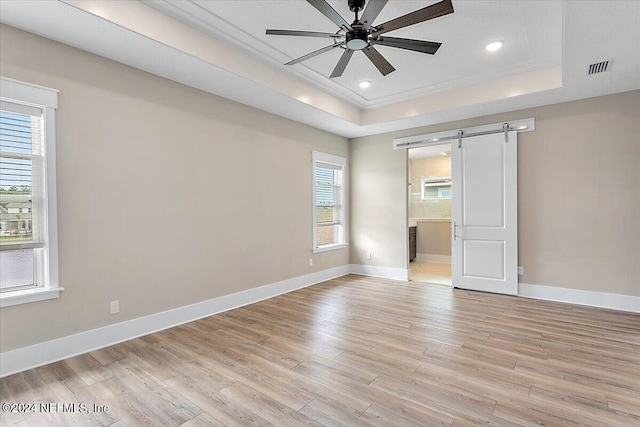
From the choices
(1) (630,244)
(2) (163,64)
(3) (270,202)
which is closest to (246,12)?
(2) (163,64)

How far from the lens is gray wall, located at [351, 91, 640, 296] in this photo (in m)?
4.00

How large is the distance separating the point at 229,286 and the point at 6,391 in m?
2.22

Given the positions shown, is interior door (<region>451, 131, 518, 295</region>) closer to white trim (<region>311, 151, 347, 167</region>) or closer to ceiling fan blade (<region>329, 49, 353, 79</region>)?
white trim (<region>311, 151, 347, 167</region>)

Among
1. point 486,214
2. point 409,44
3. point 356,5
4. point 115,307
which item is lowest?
point 115,307

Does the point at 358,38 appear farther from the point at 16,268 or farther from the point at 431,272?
the point at 431,272

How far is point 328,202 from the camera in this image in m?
6.10

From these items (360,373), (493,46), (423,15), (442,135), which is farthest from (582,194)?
(360,373)

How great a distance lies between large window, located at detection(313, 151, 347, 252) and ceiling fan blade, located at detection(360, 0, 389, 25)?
324cm

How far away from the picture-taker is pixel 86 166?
293 cm

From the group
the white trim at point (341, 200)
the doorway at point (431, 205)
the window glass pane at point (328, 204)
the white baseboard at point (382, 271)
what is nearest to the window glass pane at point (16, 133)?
the white trim at point (341, 200)

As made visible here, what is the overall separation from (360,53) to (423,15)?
4.70ft

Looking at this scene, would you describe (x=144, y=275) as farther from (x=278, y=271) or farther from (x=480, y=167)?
(x=480, y=167)

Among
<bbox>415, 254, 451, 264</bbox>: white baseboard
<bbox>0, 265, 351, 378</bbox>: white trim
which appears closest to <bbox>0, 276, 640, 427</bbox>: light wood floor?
→ <bbox>0, 265, 351, 378</bbox>: white trim

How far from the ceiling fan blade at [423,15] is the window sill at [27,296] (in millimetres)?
3502
